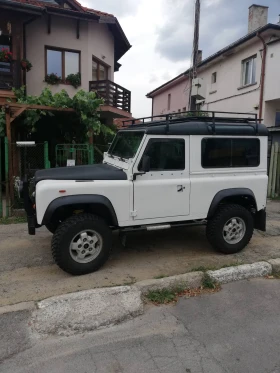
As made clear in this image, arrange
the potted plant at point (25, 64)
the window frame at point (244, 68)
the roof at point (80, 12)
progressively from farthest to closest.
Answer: the window frame at point (244, 68), the potted plant at point (25, 64), the roof at point (80, 12)

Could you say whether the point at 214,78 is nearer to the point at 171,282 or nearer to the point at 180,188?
the point at 180,188

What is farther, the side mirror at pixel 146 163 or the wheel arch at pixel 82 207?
the side mirror at pixel 146 163

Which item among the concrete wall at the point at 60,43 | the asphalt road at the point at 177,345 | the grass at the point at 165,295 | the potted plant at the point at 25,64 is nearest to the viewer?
the asphalt road at the point at 177,345

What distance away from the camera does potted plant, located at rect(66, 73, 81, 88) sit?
13.2m

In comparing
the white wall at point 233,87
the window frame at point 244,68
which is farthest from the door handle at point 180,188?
the window frame at point 244,68

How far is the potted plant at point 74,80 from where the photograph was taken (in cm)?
1320

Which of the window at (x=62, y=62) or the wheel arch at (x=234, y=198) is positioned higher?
the window at (x=62, y=62)

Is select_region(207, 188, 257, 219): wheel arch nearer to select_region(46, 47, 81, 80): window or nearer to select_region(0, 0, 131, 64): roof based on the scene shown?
select_region(0, 0, 131, 64): roof

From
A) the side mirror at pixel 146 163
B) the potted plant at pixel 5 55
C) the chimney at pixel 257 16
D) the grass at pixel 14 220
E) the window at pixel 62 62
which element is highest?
the chimney at pixel 257 16

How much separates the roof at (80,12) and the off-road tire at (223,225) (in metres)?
10.5

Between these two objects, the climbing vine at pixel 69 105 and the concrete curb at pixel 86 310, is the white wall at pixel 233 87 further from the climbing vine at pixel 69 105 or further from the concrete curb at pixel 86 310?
the concrete curb at pixel 86 310

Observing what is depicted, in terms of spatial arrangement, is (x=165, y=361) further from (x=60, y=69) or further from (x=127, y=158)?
(x=60, y=69)

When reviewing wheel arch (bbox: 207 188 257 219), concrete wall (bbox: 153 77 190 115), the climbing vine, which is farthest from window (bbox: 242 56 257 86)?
wheel arch (bbox: 207 188 257 219)

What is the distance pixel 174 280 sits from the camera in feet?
12.8
